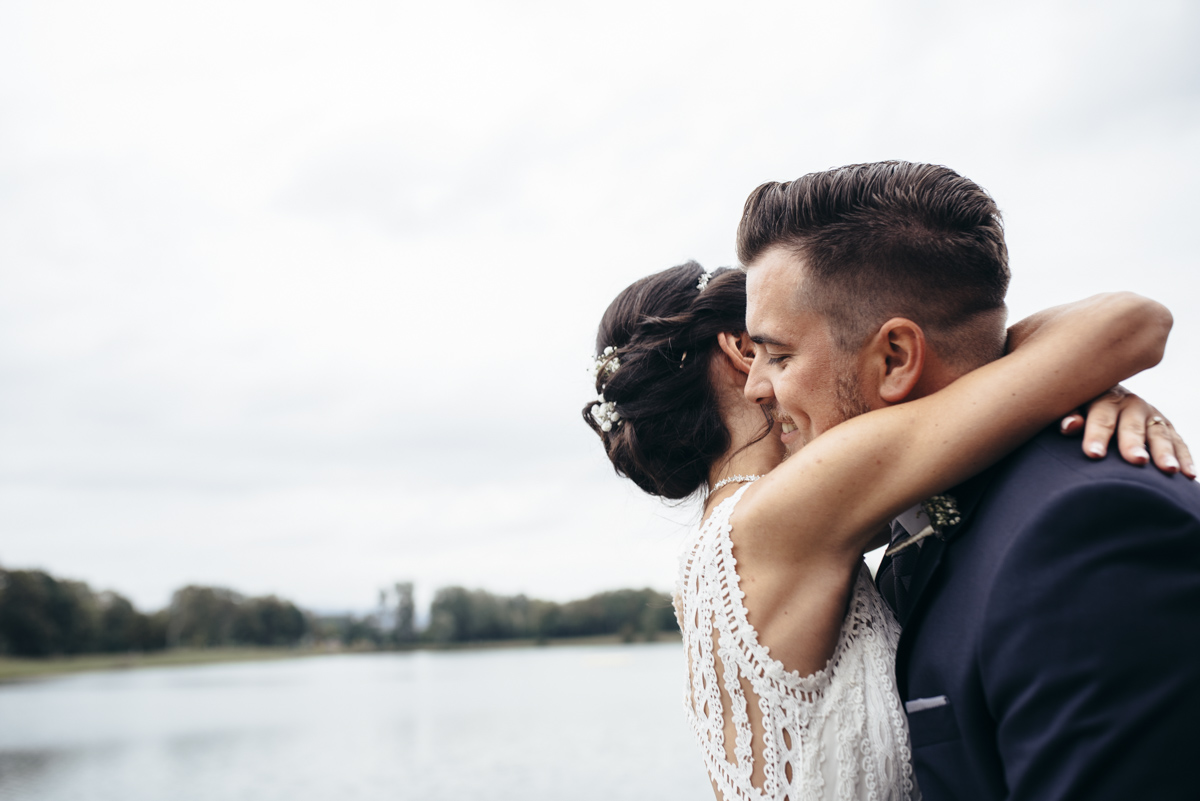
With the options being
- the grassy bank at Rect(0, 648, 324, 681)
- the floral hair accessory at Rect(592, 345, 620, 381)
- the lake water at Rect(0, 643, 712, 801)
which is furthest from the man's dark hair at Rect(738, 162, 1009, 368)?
the grassy bank at Rect(0, 648, 324, 681)

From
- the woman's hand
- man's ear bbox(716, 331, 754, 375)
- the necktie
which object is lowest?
the necktie

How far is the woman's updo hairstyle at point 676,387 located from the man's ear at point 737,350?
0.14 feet

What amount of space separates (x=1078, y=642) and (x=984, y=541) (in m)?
0.34

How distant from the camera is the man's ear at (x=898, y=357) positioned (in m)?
2.18

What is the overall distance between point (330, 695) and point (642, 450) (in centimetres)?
8046

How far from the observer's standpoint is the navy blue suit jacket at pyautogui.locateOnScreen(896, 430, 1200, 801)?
1.44 m

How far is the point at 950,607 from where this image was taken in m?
1.86

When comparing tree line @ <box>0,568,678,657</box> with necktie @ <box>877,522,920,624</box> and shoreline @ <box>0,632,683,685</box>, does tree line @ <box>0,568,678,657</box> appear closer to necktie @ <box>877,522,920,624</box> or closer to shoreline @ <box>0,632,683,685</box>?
shoreline @ <box>0,632,683,685</box>

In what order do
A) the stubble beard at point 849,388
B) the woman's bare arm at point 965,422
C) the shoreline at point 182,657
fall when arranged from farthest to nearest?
1. the shoreline at point 182,657
2. the stubble beard at point 849,388
3. the woman's bare arm at point 965,422

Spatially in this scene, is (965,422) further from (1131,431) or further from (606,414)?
(606,414)

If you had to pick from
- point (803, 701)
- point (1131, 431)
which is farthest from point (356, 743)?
point (1131, 431)

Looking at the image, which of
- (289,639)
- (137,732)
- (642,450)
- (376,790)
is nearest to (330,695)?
(137,732)

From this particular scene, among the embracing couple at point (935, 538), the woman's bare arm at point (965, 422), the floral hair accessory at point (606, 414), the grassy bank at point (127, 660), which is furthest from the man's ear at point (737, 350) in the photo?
the grassy bank at point (127, 660)

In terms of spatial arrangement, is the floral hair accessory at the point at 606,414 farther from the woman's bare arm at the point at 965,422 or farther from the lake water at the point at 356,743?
the lake water at the point at 356,743
